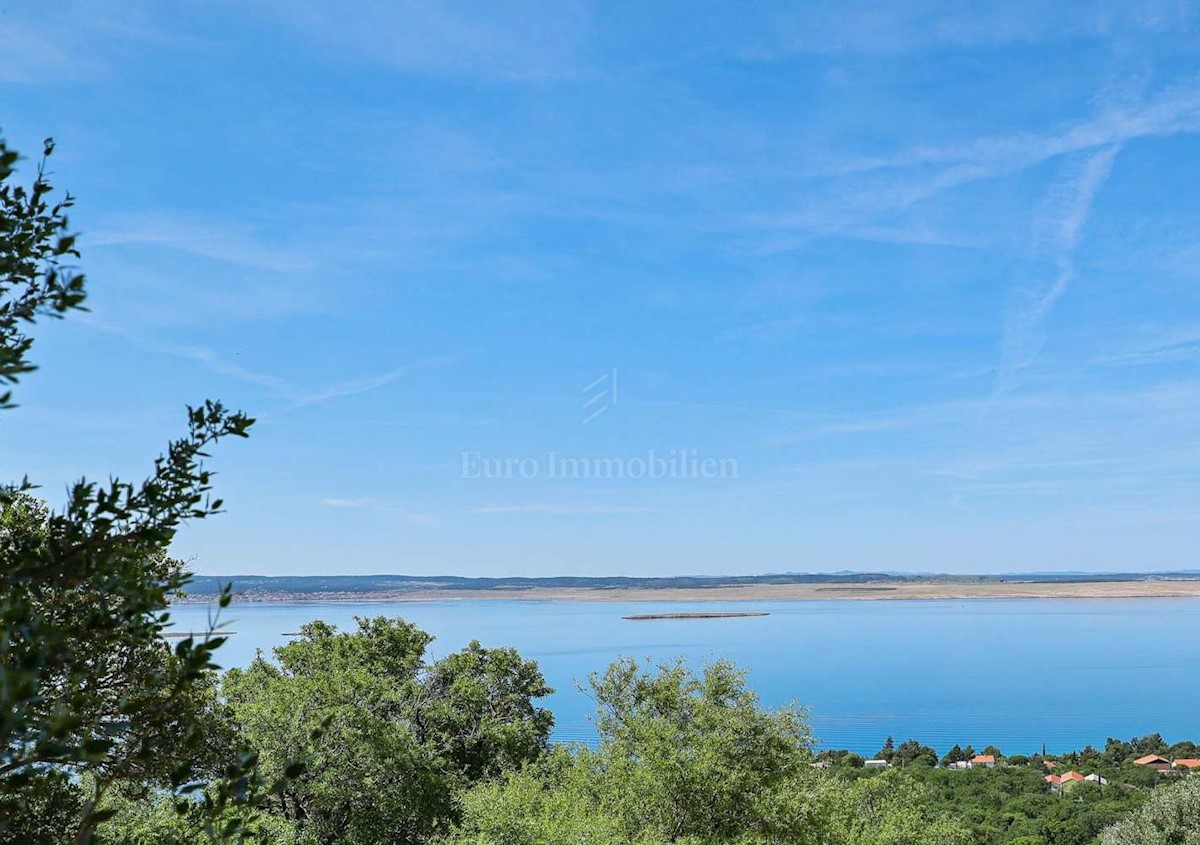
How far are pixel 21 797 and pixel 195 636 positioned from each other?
0.86m

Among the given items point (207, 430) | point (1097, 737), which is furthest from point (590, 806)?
point (1097, 737)

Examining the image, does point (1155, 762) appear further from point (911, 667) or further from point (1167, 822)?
point (911, 667)

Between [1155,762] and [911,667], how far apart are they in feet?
237

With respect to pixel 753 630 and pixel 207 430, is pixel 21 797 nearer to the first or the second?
pixel 207 430

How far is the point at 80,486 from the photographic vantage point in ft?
11.7

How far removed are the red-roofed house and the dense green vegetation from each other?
42.4 meters

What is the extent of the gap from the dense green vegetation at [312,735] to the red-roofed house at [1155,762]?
42385 millimetres

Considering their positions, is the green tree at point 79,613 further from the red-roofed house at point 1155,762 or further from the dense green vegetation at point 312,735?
the red-roofed house at point 1155,762

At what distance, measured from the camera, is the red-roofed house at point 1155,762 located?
56.4 metres

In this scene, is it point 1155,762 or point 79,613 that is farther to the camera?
point 1155,762

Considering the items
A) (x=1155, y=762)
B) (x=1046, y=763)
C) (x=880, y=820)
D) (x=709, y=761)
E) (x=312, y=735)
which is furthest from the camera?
(x=1046, y=763)

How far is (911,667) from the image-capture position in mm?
129125

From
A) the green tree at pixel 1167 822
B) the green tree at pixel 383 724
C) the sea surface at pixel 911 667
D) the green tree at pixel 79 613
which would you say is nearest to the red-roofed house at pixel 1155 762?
the sea surface at pixel 911 667

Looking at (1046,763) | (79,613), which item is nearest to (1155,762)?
(1046,763)
